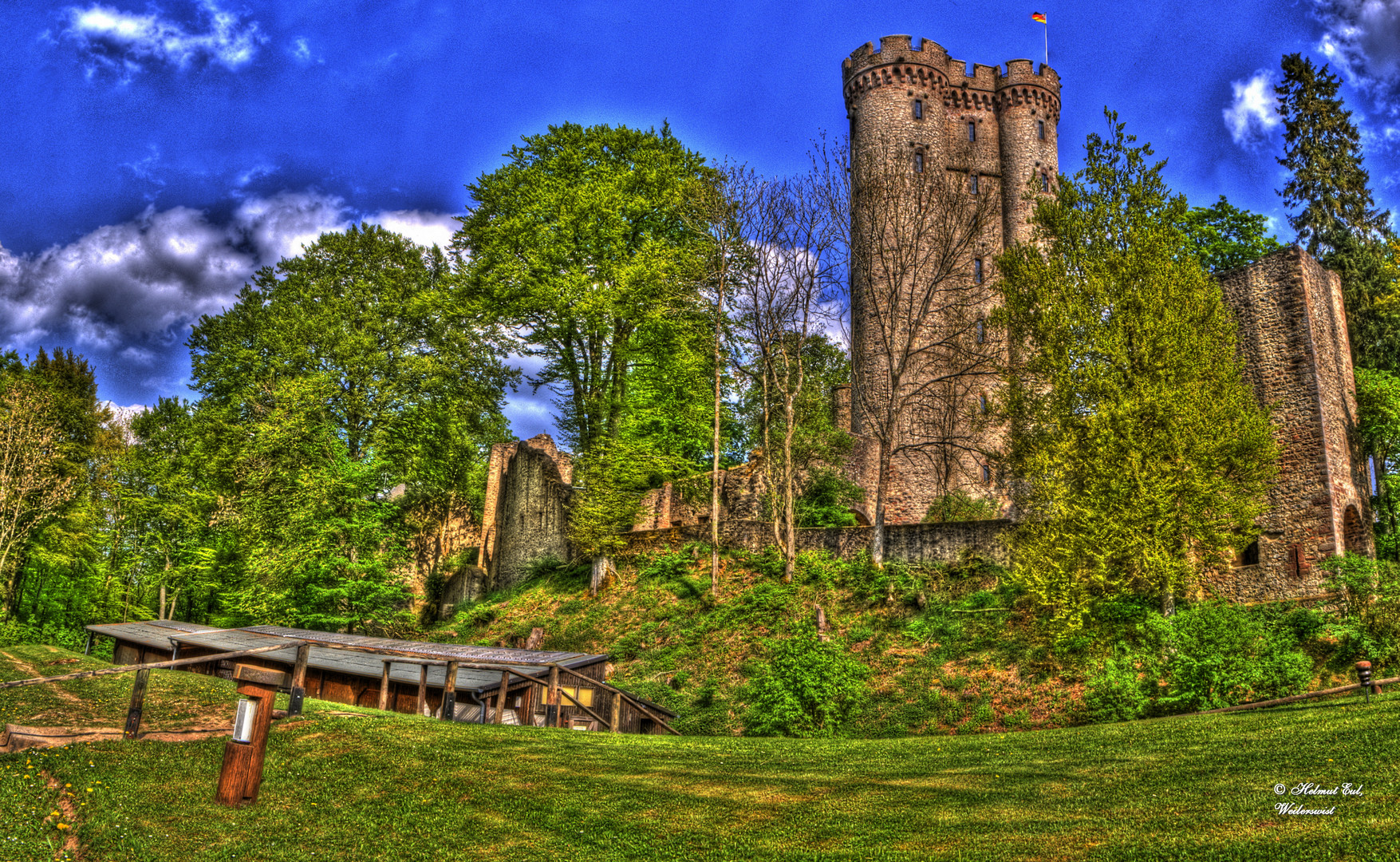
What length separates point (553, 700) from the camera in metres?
15.2

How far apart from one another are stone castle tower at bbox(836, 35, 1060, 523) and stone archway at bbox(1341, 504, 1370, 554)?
11.1 m

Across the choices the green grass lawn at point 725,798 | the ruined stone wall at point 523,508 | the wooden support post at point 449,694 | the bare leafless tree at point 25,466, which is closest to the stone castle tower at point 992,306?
the green grass lawn at point 725,798

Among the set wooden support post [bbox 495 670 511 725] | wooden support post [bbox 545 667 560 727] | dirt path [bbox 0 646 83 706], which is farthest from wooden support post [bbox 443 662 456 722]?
dirt path [bbox 0 646 83 706]

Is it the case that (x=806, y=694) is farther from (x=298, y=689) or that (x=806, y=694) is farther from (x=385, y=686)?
(x=298, y=689)

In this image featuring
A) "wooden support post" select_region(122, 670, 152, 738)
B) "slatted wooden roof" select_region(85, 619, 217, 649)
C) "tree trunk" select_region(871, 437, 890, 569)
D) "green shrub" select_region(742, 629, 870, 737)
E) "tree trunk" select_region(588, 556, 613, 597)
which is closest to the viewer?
"wooden support post" select_region(122, 670, 152, 738)

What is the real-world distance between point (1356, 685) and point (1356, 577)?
16.5 feet

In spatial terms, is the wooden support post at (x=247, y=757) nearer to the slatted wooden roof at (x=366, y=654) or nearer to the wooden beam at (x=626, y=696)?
the slatted wooden roof at (x=366, y=654)

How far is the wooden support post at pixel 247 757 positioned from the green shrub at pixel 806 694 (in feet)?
29.4

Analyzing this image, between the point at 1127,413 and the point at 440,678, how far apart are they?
13.3 metres

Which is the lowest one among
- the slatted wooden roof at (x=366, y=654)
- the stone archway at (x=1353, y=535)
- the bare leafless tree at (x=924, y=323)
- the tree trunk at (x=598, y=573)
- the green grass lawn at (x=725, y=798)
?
the green grass lawn at (x=725, y=798)

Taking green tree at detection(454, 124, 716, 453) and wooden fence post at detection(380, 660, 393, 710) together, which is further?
green tree at detection(454, 124, 716, 453)

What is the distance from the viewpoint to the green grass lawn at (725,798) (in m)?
7.42

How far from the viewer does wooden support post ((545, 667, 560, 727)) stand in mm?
15230

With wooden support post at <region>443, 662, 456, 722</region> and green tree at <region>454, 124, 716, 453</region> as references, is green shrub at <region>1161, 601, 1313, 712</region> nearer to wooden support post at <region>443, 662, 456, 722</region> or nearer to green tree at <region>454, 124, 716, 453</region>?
wooden support post at <region>443, 662, 456, 722</region>
